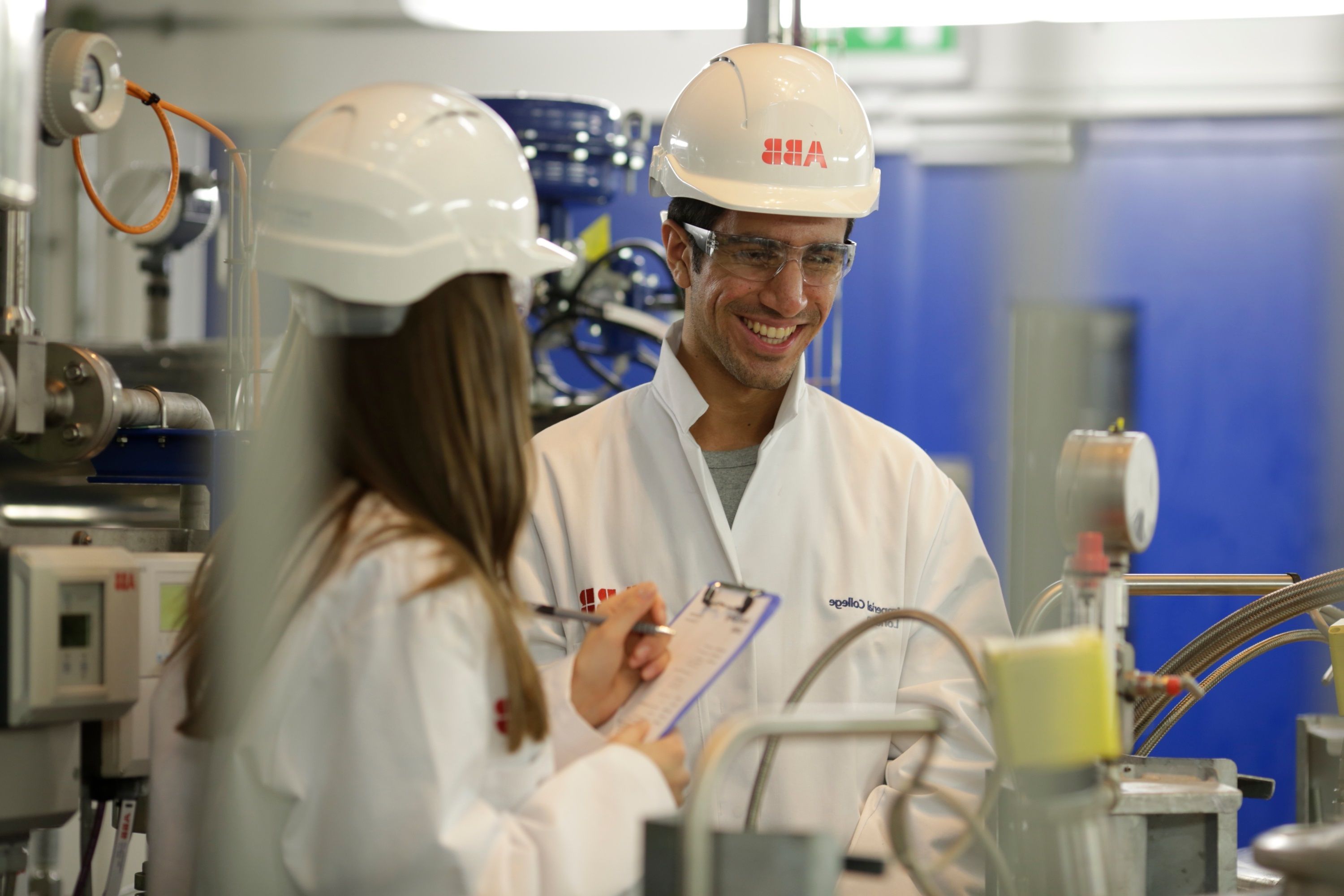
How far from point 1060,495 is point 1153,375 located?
2.43 metres

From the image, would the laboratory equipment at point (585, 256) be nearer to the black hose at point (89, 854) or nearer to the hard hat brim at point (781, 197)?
the hard hat brim at point (781, 197)

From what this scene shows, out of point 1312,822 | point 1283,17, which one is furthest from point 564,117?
point 1312,822

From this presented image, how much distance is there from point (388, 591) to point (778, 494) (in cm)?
85

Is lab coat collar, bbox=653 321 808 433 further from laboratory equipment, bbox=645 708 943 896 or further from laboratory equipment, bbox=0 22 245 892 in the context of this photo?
laboratory equipment, bbox=645 708 943 896

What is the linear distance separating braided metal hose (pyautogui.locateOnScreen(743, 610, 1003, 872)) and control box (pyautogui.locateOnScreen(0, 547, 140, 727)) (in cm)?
70

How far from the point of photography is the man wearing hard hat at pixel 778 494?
5.38 ft

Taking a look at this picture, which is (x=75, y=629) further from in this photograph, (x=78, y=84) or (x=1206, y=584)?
(x=1206, y=584)

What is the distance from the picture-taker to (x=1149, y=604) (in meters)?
3.42

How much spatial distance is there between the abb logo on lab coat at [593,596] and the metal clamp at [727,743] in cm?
79

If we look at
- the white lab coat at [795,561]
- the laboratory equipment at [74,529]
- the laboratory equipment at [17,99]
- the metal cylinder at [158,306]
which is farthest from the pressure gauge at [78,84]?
the metal cylinder at [158,306]

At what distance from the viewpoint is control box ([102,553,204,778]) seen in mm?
1396

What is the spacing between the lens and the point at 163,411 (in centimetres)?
173

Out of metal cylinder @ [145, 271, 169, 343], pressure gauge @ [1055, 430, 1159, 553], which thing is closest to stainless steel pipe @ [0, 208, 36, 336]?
pressure gauge @ [1055, 430, 1159, 553]

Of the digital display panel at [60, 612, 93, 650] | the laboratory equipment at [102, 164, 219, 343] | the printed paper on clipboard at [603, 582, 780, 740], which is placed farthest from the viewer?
the laboratory equipment at [102, 164, 219, 343]
